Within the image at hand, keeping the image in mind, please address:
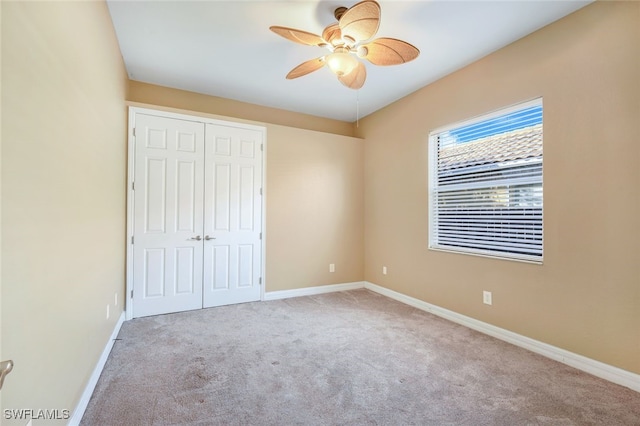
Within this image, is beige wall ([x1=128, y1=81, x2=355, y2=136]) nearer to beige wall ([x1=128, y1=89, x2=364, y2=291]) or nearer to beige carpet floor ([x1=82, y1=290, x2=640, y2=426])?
beige wall ([x1=128, y1=89, x2=364, y2=291])

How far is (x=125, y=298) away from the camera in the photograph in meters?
3.30

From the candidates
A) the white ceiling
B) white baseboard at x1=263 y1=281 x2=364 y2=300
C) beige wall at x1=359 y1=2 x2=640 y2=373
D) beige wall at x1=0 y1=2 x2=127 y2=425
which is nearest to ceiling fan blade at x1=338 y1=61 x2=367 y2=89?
the white ceiling

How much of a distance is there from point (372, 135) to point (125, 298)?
407 centimetres

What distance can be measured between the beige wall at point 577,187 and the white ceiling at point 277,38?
276 mm

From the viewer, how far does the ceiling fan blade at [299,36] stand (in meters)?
2.06

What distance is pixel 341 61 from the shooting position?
2.41 m

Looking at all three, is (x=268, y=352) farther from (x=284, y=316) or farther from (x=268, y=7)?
(x=268, y=7)

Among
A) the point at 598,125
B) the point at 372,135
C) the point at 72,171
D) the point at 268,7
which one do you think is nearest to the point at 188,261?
the point at 72,171

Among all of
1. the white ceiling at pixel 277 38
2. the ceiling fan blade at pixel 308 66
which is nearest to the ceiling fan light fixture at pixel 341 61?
the ceiling fan blade at pixel 308 66

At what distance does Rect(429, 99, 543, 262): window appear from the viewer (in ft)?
8.76

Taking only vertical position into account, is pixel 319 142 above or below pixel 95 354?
above

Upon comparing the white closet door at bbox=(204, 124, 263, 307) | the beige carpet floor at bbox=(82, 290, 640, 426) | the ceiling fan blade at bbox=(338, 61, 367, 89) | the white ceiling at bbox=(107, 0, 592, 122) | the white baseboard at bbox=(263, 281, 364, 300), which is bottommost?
the beige carpet floor at bbox=(82, 290, 640, 426)

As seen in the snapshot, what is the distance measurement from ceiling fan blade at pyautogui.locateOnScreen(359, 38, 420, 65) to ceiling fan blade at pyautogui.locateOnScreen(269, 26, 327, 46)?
374 mm

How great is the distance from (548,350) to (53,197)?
364 cm
